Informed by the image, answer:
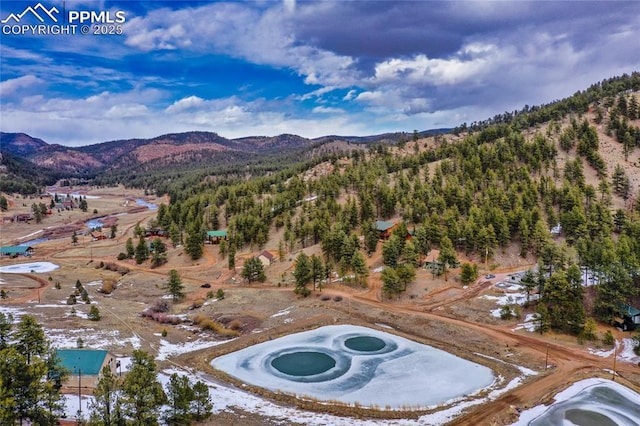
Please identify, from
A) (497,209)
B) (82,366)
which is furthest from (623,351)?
(82,366)

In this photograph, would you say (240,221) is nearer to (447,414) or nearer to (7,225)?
(447,414)

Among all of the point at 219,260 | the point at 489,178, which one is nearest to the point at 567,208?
the point at 489,178

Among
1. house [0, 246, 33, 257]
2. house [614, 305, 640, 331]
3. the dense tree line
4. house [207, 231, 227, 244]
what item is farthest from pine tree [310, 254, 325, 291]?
house [0, 246, 33, 257]

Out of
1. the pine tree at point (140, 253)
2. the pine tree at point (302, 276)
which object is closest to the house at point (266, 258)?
the pine tree at point (302, 276)

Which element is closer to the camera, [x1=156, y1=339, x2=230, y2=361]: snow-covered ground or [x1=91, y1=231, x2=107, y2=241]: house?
[x1=156, y1=339, x2=230, y2=361]: snow-covered ground

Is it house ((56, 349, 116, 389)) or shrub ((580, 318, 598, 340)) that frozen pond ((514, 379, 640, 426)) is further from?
house ((56, 349, 116, 389))

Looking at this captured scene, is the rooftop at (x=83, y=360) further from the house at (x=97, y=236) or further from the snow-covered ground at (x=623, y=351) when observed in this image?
the house at (x=97, y=236)
